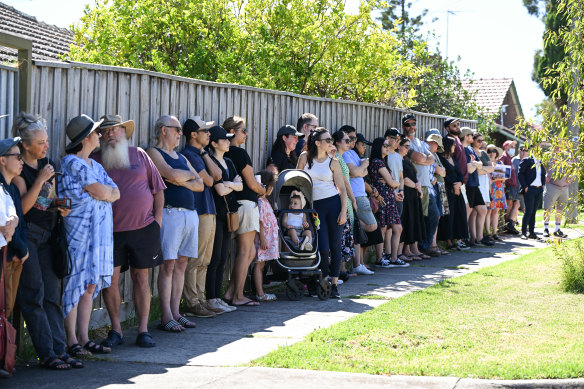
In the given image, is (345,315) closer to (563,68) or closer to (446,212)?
(563,68)

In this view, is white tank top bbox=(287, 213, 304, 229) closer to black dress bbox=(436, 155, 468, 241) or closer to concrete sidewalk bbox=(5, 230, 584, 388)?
concrete sidewalk bbox=(5, 230, 584, 388)

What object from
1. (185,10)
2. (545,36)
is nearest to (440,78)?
(185,10)

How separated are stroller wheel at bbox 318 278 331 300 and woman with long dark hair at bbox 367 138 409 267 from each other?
3.23m

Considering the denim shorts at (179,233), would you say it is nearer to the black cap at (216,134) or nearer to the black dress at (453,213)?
the black cap at (216,134)

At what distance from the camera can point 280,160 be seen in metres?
11.5

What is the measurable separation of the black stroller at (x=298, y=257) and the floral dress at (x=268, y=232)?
0.36 ft

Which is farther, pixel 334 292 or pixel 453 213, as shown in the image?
pixel 453 213

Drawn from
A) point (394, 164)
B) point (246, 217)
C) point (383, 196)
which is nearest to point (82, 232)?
point (246, 217)

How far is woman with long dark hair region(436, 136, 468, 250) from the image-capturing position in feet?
52.3

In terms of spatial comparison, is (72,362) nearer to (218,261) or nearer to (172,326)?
(172,326)

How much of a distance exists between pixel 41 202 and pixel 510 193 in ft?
46.1

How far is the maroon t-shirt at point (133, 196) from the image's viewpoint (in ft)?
26.1

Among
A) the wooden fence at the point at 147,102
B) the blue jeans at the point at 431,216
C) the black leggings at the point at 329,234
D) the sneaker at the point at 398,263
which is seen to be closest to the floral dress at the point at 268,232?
the black leggings at the point at 329,234

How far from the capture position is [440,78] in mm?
24062
